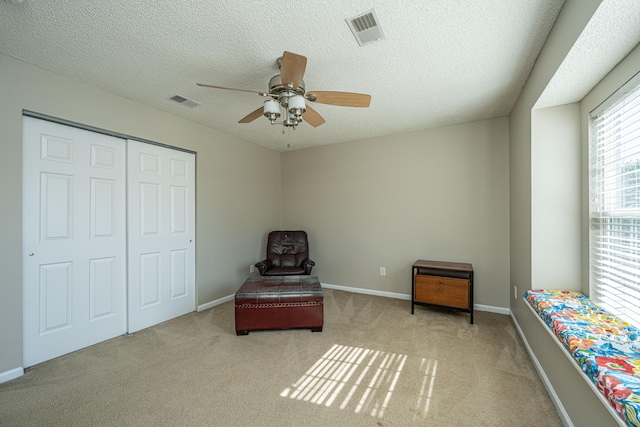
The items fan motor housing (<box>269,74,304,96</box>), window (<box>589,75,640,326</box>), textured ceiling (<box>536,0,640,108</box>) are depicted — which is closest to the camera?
textured ceiling (<box>536,0,640,108</box>)

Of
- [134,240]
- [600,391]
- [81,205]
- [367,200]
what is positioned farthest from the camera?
[367,200]

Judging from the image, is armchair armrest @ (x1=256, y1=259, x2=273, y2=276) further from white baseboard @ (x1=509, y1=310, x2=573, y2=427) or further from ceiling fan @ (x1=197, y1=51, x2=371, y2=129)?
white baseboard @ (x1=509, y1=310, x2=573, y2=427)

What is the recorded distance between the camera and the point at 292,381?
2031mm

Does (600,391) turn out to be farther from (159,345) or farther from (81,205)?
(81,205)

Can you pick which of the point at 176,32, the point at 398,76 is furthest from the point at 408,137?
the point at 176,32

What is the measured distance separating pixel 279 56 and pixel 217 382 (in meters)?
2.55

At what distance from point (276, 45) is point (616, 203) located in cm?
252

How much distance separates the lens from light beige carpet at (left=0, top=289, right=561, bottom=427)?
5.49 ft

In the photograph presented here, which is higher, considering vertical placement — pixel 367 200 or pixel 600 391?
pixel 367 200

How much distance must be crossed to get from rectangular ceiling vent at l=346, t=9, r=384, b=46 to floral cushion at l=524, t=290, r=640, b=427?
7.03 feet

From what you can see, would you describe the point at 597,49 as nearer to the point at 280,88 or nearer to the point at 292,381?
the point at 280,88

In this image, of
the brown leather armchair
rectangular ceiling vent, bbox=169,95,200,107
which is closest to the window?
the brown leather armchair

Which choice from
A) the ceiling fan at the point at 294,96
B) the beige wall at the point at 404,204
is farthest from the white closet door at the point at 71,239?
the beige wall at the point at 404,204

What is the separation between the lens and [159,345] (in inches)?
103
